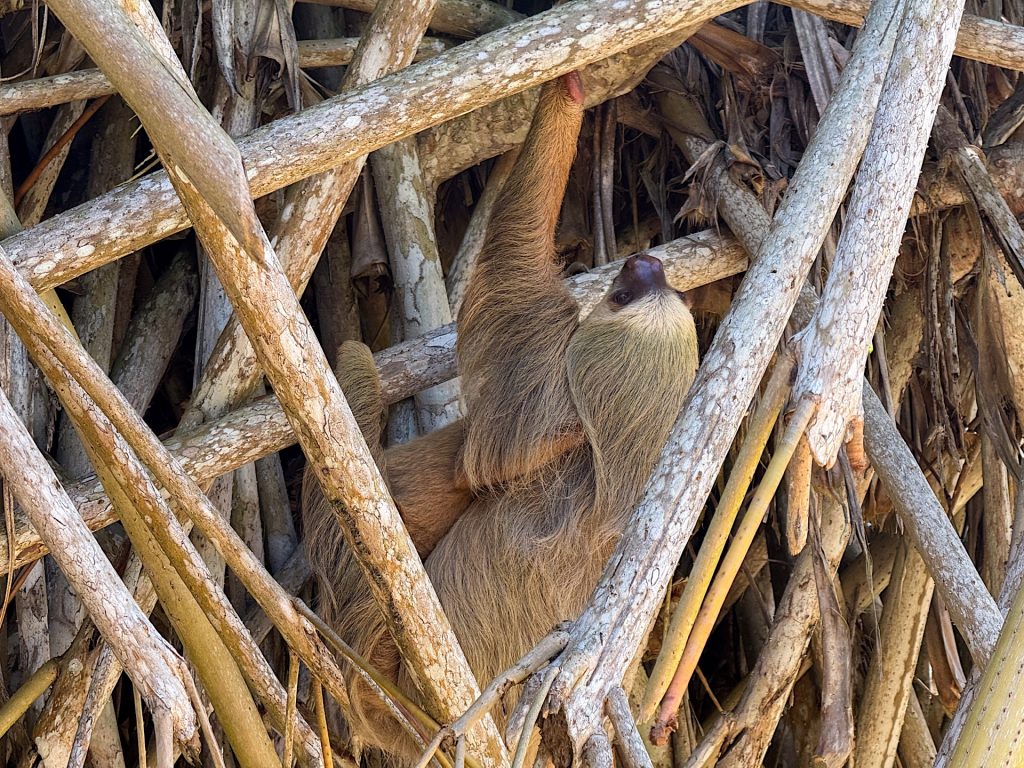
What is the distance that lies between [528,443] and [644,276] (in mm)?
717

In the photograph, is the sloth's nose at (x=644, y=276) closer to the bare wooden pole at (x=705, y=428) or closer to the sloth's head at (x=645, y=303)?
the sloth's head at (x=645, y=303)

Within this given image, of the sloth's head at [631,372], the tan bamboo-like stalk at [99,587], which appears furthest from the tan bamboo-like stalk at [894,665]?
the tan bamboo-like stalk at [99,587]

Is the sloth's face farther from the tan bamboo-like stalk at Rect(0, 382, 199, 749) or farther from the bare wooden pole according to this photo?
the tan bamboo-like stalk at Rect(0, 382, 199, 749)

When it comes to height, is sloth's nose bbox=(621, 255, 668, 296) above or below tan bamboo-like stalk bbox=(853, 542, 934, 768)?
above

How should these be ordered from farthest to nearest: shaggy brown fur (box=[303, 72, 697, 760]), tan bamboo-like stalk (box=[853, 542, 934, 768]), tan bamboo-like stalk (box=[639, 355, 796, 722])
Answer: tan bamboo-like stalk (box=[853, 542, 934, 768]), shaggy brown fur (box=[303, 72, 697, 760]), tan bamboo-like stalk (box=[639, 355, 796, 722])

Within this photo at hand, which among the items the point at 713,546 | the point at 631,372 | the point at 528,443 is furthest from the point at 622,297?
the point at 713,546

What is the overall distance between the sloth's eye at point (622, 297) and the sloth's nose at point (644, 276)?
27 millimetres

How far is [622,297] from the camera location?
13.1 feet

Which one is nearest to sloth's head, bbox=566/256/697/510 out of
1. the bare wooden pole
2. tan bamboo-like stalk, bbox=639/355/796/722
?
the bare wooden pole

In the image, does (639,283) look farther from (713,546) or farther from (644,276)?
(713,546)

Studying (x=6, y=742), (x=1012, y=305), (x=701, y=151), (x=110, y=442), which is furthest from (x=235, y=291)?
(x=1012, y=305)

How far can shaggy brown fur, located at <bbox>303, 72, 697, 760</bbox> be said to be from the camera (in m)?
3.62

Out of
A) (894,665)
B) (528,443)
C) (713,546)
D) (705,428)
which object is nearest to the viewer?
(713,546)

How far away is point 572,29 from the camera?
134 inches
